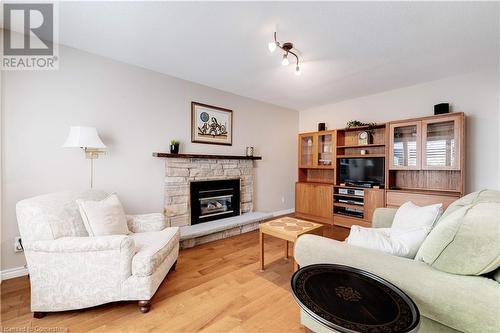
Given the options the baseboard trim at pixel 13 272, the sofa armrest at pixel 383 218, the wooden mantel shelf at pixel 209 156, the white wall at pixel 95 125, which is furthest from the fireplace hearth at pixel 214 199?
the sofa armrest at pixel 383 218

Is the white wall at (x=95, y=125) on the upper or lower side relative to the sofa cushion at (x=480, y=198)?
upper

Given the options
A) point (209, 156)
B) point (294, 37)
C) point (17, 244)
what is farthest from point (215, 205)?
point (294, 37)

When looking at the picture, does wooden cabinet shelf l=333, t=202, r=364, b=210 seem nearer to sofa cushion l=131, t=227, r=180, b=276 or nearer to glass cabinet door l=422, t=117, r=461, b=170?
glass cabinet door l=422, t=117, r=461, b=170

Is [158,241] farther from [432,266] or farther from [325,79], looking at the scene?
[325,79]

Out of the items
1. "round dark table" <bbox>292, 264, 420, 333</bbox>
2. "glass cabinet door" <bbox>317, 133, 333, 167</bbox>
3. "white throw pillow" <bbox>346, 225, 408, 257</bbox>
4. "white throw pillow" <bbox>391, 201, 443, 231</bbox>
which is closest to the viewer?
"round dark table" <bbox>292, 264, 420, 333</bbox>

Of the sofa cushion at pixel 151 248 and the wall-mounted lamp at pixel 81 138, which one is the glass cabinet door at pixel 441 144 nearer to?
the sofa cushion at pixel 151 248

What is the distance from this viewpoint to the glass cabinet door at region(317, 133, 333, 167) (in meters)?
4.46

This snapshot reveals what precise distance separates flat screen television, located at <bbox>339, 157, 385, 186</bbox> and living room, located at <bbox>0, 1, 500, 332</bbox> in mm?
25

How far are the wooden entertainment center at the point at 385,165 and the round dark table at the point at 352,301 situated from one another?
2821 millimetres

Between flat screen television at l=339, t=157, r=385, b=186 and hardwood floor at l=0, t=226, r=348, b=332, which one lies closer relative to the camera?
hardwood floor at l=0, t=226, r=348, b=332

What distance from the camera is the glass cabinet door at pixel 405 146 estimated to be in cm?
330

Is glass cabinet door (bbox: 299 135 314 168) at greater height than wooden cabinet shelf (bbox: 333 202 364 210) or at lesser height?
greater

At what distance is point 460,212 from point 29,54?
3.84 metres

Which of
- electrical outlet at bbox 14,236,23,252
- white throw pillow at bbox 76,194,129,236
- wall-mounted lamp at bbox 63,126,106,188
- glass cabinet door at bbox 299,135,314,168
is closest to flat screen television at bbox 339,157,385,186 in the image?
glass cabinet door at bbox 299,135,314,168
